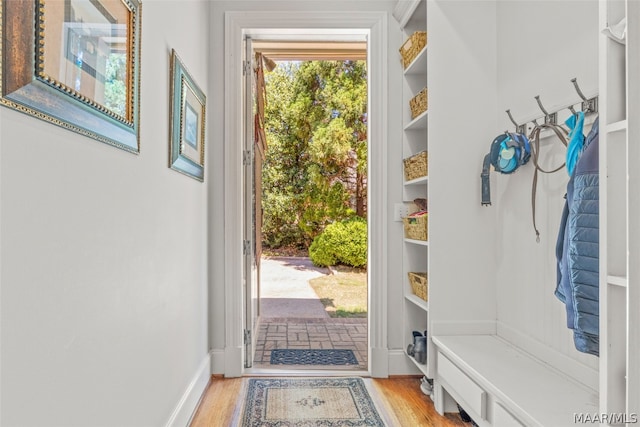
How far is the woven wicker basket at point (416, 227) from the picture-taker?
7.97 ft

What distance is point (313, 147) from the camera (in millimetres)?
7773

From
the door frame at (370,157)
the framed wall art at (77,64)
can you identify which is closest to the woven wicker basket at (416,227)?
the door frame at (370,157)

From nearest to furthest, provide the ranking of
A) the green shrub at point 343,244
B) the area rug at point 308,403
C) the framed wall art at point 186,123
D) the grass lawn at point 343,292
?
the framed wall art at point 186,123 < the area rug at point 308,403 < the grass lawn at point 343,292 < the green shrub at point 343,244

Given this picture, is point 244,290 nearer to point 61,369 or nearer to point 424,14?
point 61,369

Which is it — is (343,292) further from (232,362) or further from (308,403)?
(308,403)

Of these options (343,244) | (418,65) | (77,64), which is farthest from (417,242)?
(343,244)

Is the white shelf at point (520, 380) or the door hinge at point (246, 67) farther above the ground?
the door hinge at point (246, 67)

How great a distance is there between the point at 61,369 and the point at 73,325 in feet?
0.33

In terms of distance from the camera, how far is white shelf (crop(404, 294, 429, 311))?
2.42 metres

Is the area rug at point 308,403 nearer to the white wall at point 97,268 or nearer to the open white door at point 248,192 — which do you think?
the open white door at point 248,192
